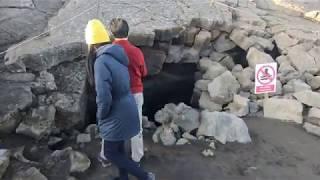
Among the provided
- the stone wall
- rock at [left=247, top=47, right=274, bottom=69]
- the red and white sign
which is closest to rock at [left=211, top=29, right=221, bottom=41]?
the stone wall

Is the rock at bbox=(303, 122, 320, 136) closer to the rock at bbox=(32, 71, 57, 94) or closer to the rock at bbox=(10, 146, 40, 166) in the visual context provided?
the rock at bbox=(32, 71, 57, 94)

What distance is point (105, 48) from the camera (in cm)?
441

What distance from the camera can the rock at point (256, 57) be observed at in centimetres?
755

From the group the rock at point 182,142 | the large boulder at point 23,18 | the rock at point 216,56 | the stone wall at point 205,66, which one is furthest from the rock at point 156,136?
the large boulder at point 23,18

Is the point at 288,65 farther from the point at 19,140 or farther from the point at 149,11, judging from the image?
the point at 19,140

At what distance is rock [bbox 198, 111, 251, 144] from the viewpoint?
20.2ft

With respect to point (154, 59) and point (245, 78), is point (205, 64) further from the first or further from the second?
point (154, 59)

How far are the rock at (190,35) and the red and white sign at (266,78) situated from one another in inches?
62.7

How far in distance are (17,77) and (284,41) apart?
441 centimetres

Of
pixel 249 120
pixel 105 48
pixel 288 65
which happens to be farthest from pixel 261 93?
pixel 105 48

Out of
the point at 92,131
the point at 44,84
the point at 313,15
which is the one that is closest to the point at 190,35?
the point at 92,131

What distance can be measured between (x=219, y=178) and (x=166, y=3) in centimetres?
391

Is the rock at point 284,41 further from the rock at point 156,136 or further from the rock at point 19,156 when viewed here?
the rock at point 19,156

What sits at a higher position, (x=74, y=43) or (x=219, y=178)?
(x=74, y=43)
